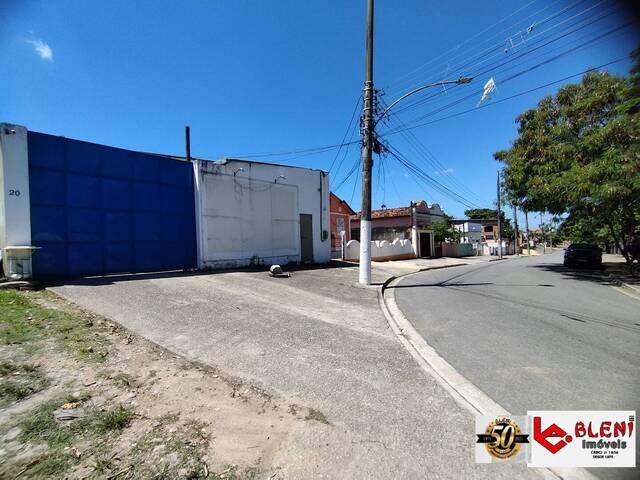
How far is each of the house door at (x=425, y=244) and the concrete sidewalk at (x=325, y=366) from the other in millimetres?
21958

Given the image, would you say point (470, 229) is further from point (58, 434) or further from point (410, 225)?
point (58, 434)

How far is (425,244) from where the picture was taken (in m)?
29.9

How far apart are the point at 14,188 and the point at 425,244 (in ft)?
93.0

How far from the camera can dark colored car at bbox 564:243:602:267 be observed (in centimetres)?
1941

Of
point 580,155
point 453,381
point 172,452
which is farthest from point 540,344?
point 580,155

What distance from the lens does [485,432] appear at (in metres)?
2.45

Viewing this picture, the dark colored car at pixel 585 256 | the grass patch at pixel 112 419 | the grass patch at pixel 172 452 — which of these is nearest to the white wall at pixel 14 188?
the grass patch at pixel 112 419

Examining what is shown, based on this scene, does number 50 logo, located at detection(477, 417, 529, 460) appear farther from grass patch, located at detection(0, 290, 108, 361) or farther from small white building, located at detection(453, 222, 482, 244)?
small white building, located at detection(453, 222, 482, 244)

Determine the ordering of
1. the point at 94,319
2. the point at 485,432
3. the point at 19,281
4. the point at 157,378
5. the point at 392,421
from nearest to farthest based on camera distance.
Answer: the point at 485,432 < the point at 392,421 < the point at 157,378 < the point at 94,319 < the point at 19,281

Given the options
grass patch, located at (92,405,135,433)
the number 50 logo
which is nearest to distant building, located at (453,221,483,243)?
the number 50 logo

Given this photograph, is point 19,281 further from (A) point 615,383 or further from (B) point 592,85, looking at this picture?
(B) point 592,85

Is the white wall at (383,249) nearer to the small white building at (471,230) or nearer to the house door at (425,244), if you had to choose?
the house door at (425,244)

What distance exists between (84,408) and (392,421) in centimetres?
277

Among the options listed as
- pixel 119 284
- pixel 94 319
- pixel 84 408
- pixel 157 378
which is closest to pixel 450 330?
pixel 157 378
